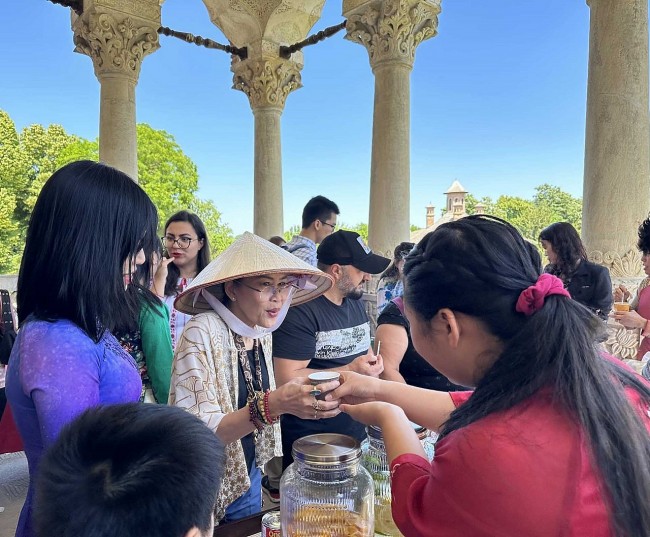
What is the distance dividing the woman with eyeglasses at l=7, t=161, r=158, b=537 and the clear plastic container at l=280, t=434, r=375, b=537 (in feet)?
2.15

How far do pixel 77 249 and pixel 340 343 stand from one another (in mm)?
1792

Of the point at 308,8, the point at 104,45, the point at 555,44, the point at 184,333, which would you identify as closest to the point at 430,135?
the point at 555,44

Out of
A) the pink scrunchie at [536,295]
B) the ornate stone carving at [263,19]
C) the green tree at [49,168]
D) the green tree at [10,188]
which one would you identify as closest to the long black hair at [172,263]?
the pink scrunchie at [536,295]

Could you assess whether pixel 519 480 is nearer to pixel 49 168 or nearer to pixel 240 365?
pixel 240 365

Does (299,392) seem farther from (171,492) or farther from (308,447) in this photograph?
(171,492)

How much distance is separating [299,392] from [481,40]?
184ft

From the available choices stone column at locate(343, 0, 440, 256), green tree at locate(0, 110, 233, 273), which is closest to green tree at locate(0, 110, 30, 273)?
green tree at locate(0, 110, 233, 273)

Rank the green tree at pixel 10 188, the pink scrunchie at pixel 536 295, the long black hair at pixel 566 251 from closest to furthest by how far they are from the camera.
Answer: the pink scrunchie at pixel 536 295
the long black hair at pixel 566 251
the green tree at pixel 10 188

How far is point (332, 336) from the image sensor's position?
9.48ft

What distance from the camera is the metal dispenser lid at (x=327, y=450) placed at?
4.15ft

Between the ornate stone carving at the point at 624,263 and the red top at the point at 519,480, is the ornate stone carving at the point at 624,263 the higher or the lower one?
the higher one

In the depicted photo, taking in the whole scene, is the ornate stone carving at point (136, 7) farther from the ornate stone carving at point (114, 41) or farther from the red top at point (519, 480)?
the red top at point (519, 480)

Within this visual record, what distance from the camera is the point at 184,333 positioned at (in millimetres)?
2016

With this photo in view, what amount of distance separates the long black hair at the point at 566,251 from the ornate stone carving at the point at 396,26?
14.1 ft
